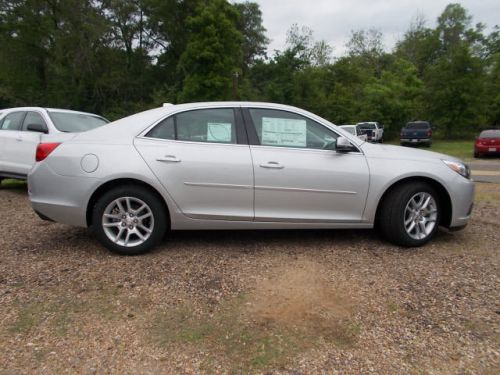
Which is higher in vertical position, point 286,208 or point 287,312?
point 286,208

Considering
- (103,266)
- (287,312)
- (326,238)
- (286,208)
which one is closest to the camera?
(287,312)

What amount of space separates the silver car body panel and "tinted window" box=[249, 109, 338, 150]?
83 millimetres

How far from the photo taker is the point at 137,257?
372 centimetres

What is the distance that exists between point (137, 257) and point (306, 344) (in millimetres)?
2009

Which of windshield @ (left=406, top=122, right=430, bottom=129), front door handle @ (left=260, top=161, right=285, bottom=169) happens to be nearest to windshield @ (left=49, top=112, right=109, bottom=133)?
front door handle @ (left=260, top=161, right=285, bottom=169)

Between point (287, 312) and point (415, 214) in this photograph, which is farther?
point (415, 214)

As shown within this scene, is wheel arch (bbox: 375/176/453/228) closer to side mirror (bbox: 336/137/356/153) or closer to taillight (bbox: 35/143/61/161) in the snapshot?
Answer: side mirror (bbox: 336/137/356/153)

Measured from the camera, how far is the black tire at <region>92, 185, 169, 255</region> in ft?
12.1

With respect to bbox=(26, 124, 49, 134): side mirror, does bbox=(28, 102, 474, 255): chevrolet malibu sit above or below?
below

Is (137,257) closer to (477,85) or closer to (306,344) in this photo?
(306,344)

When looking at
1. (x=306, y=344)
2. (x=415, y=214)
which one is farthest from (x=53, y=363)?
(x=415, y=214)

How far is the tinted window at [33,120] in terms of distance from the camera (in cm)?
693

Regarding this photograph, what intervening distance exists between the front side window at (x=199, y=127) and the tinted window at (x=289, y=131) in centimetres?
28

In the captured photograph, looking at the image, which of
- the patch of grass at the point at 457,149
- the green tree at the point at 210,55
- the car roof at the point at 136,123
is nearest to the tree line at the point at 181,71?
the green tree at the point at 210,55
